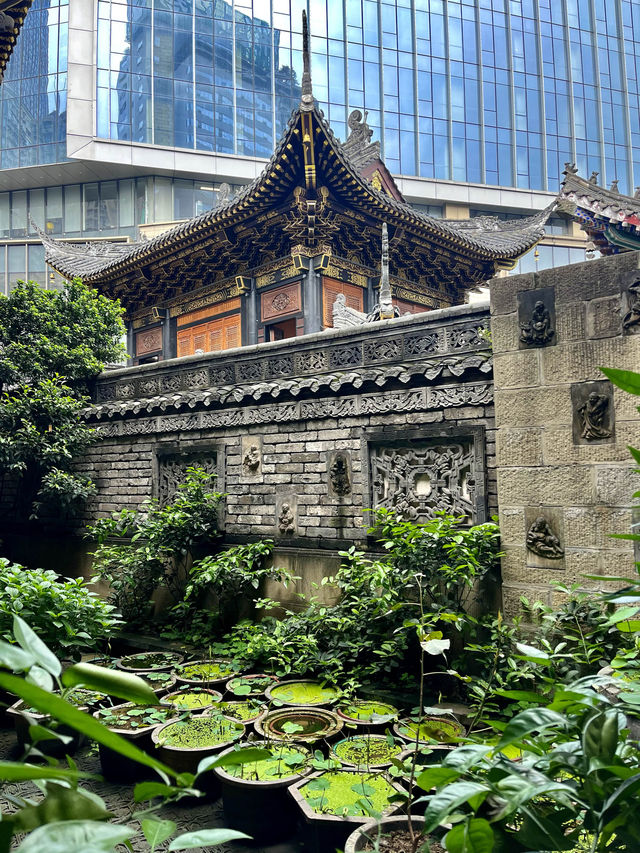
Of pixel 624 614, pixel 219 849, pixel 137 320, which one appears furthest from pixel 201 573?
pixel 137 320

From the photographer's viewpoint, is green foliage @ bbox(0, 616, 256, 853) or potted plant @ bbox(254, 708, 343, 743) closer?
green foliage @ bbox(0, 616, 256, 853)

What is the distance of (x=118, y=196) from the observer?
85.1 ft

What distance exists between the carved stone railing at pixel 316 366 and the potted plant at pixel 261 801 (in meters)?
3.38

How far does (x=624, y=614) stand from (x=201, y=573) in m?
5.37

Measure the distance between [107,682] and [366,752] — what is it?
11.2ft

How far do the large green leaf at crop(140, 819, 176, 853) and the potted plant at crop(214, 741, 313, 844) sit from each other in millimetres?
2578

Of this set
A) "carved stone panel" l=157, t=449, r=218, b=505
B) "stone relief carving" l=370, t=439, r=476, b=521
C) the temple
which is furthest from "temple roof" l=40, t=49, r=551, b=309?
"stone relief carving" l=370, t=439, r=476, b=521

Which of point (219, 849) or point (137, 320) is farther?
point (137, 320)

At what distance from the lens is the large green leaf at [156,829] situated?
2.88 feet

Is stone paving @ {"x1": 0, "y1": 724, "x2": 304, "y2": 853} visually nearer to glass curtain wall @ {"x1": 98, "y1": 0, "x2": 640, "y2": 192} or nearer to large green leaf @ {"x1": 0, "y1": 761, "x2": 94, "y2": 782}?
large green leaf @ {"x1": 0, "y1": 761, "x2": 94, "y2": 782}

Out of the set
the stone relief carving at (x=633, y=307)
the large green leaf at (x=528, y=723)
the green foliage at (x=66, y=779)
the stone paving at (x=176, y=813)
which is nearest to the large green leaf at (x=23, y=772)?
the green foliage at (x=66, y=779)

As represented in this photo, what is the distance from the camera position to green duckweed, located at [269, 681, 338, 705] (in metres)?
4.67

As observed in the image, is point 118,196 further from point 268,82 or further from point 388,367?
point 388,367

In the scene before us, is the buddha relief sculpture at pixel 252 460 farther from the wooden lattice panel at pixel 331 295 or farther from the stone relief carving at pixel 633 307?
the wooden lattice panel at pixel 331 295
